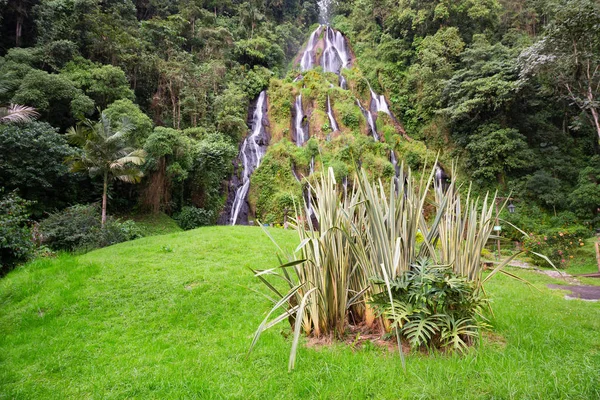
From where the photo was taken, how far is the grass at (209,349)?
5.36 ft

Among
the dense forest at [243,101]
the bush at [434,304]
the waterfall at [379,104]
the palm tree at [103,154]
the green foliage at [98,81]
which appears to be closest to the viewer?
the bush at [434,304]

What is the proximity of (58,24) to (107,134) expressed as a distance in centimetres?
867

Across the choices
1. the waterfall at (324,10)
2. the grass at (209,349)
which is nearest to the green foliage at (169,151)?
the grass at (209,349)

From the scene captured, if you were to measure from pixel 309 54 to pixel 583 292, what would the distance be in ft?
81.8

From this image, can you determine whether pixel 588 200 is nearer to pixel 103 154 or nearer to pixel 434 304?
pixel 434 304

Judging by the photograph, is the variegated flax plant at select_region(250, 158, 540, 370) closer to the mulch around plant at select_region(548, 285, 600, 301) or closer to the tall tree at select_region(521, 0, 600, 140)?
the mulch around plant at select_region(548, 285, 600, 301)

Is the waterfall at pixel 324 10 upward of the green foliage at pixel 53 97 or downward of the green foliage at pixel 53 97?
upward

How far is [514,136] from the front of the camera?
13945mm

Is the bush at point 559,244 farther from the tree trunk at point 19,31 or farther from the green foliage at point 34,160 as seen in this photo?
the tree trunk at point 19,31

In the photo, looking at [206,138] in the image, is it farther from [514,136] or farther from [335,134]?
[514,136]

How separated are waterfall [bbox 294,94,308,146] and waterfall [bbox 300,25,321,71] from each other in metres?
7.14

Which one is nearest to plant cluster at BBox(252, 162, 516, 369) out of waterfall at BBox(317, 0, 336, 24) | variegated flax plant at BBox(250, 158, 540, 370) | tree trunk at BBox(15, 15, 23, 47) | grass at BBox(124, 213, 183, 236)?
variegated flax plant at BBox(250, 158, 540, 370)

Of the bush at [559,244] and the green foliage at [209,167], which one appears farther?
the green foliage at [209,167]

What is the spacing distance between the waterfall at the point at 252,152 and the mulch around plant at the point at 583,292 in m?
11.9
